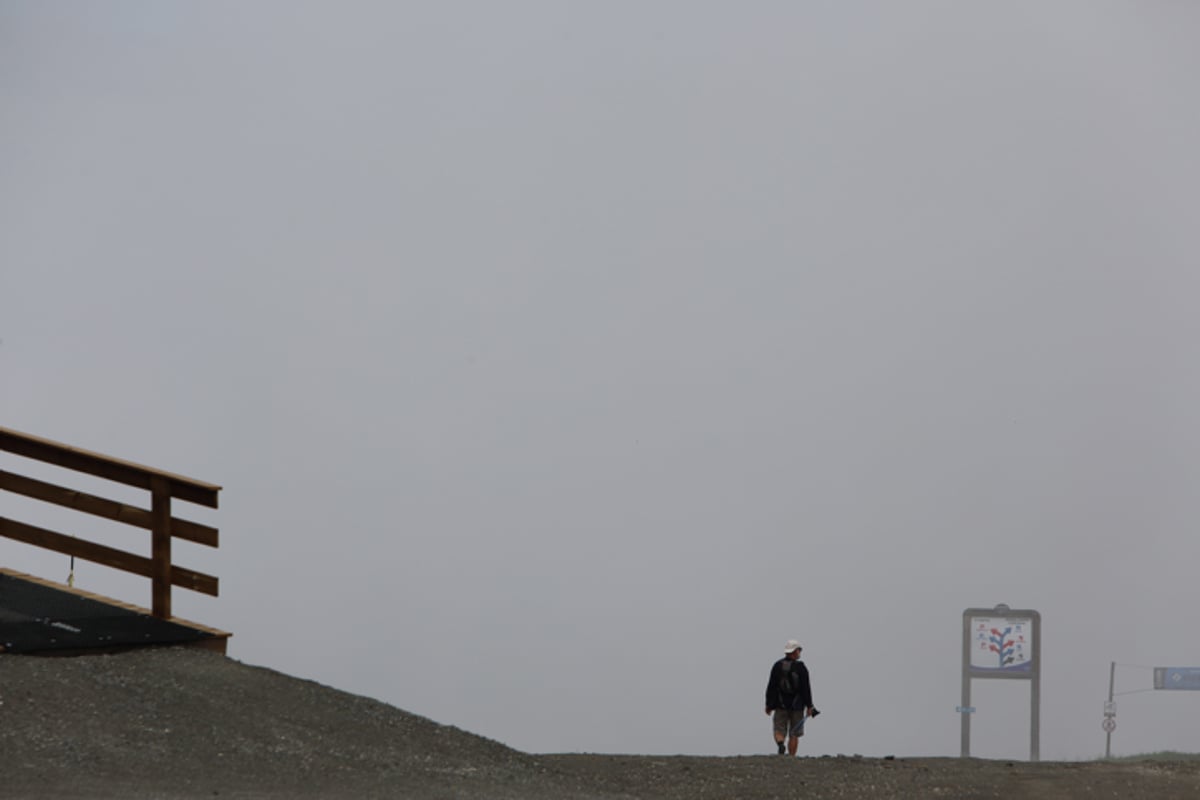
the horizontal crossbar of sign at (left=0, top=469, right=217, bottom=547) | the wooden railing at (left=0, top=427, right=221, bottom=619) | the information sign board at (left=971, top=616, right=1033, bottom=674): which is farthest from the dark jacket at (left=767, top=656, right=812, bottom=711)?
the horizontal crossbar of sign at (left=0, top=469, right=217, bottom=547)

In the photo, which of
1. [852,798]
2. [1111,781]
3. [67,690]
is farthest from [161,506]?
[1111,781]

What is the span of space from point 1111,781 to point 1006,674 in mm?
6501

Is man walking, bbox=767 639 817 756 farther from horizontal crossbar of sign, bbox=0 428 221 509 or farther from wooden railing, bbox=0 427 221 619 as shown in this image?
horizontal crossbar of sign, bbox=0 428 221 509

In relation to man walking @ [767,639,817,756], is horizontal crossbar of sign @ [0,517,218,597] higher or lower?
higher

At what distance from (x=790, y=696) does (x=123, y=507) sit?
6669 mm

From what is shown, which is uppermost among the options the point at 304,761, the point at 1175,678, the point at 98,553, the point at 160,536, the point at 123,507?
the point at 123,507

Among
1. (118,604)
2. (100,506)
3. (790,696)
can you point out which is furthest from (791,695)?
(100,506)

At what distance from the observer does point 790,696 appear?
13.4 metres

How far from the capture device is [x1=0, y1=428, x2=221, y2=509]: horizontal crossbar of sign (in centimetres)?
928

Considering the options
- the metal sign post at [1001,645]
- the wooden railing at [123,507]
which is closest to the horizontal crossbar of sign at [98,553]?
the wooden railing at [123,507]

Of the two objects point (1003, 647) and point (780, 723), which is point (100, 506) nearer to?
point (780, 723)

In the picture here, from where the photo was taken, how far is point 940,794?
368 inches

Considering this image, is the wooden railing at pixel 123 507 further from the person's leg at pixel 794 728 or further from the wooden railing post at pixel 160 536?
the person's leg at pixel 794 728

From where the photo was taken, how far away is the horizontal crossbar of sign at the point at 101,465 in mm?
9281
